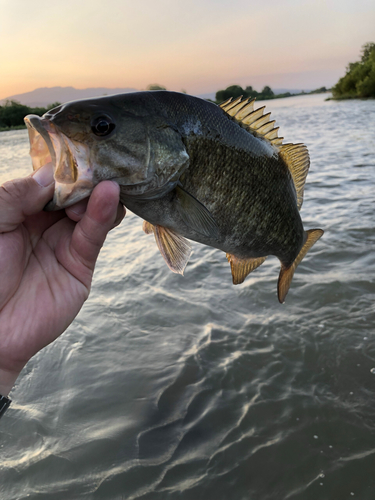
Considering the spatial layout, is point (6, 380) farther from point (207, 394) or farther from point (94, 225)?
point (207, 394)

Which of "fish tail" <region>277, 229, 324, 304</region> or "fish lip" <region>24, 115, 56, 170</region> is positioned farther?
"fish tail" <region>277, 229, 324, 304</region>

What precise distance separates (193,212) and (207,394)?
2.66 m

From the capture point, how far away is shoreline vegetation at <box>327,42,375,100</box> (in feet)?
200

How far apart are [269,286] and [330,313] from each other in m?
1.12

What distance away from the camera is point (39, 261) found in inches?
92.0

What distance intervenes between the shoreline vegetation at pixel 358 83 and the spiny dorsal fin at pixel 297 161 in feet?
228

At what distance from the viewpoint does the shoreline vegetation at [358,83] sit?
60.8m

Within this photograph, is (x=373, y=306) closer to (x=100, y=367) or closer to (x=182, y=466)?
(x=182, y=466)

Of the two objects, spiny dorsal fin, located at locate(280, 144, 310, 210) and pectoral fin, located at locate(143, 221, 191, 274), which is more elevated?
spiny dorsal fin, located at locate(280, 144, 310, 210)

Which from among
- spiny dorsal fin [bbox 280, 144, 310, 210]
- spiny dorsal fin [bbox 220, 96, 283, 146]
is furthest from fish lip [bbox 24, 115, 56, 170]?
spiny dorsal fin [bbox 280, 144, 310, 210]

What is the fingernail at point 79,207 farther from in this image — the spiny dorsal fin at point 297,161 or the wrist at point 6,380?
the spiny dorsal fin at point 297,161

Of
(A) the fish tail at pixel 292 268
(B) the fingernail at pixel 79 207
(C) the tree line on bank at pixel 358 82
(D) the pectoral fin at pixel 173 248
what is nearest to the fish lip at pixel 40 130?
(B) the fingernail at pixel 79 207

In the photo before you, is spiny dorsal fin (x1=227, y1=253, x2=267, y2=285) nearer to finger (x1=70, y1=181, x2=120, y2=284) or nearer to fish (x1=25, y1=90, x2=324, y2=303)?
fish (x1=25, y1=90, x2=324, y2=303)

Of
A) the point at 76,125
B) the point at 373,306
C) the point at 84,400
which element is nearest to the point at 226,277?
the point at 373,306
